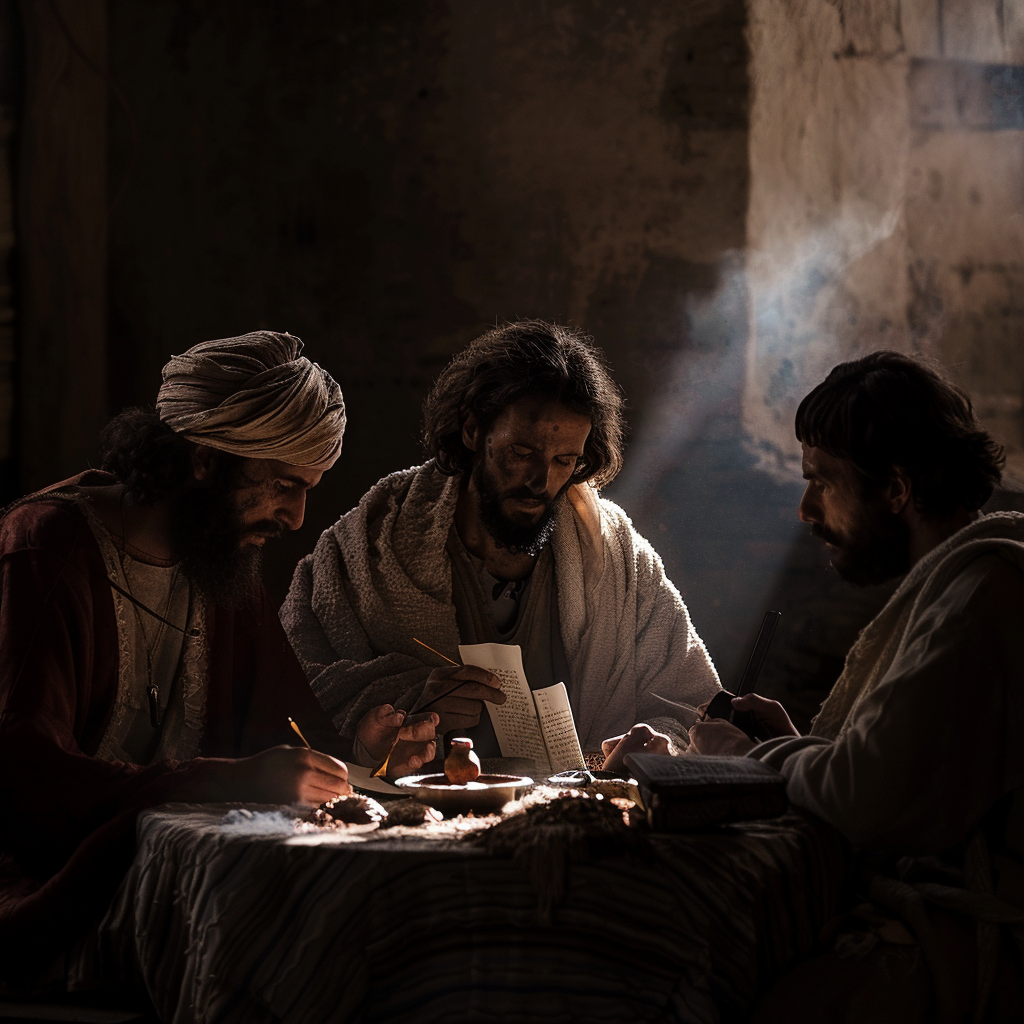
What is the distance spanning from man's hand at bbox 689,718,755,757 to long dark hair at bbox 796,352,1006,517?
2.19 ft

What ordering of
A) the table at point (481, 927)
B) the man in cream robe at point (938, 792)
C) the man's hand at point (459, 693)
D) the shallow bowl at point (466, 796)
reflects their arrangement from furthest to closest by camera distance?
1. the man's hand at point (459, 693)
2. the shallow bowl at point (466, 796)
3. the man in cream robe at point (938, 792)
4. the table at point (481, 927)

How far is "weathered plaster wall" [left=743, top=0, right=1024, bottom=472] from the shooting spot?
16.9 feet

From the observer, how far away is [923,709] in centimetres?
211

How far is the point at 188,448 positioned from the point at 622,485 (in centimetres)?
264

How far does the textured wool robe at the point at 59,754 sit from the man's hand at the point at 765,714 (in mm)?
1219

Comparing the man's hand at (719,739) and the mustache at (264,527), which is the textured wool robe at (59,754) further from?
the man's hand at (719,739)

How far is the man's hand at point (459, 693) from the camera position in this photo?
3.20m

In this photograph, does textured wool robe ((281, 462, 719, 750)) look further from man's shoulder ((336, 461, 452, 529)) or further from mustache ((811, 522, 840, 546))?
mustache ((811, 522, 840, 546))

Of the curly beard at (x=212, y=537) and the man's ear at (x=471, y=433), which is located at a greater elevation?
the man's ear at (x=471, y=433)

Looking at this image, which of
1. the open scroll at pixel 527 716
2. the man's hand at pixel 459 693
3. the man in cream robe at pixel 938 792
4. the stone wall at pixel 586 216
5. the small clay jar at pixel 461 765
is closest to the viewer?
the man in cream robe at pixel 938 792

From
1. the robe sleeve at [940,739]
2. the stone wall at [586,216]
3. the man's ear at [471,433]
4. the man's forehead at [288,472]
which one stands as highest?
the stone wall at [586,216]

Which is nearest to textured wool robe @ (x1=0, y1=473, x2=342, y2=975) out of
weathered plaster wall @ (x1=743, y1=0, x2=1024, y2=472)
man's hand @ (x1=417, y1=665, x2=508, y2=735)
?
man's hand @ (x1=417, y1=665, x2=508, y2=735)

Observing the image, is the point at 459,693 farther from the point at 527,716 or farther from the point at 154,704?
the point at 154,704

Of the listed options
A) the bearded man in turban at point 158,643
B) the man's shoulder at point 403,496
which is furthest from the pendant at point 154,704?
the man's shoulder at point 403,496
